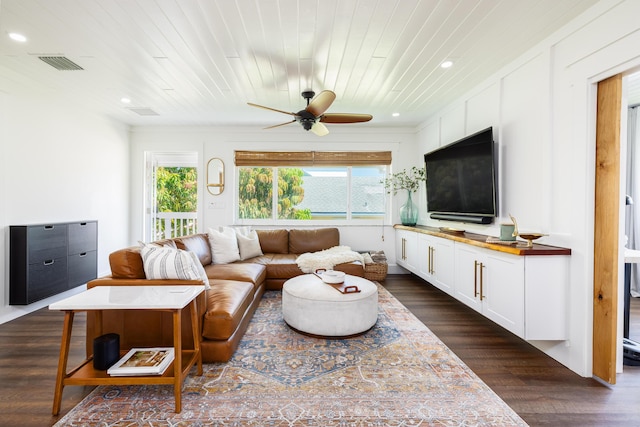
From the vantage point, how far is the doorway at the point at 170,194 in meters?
5.31

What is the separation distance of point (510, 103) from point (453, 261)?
5.54 feet

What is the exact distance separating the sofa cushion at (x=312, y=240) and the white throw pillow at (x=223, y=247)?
0.96 metres

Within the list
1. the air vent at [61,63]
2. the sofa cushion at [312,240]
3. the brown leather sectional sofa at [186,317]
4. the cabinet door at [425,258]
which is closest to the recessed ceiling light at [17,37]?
the air vent at [61,63]

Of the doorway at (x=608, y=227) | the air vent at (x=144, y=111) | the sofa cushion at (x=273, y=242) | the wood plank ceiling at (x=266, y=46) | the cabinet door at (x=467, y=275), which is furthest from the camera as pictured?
the sofa cushion at (x=273, y=242)

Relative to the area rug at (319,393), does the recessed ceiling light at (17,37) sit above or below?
above

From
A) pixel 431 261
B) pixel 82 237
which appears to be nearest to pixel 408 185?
pixel 431 261

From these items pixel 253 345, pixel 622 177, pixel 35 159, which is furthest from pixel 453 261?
pixel 35 159

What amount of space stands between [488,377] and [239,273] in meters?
2.44

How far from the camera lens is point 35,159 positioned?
136 inches

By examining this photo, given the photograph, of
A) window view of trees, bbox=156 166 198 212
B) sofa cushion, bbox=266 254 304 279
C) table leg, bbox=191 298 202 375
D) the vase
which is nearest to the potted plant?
the vase

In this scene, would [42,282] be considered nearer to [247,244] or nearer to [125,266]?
[125,266]

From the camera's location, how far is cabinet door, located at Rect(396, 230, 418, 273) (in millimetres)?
4449

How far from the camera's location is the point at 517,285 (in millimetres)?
2287

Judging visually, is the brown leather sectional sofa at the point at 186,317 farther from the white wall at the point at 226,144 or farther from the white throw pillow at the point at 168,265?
the white wall at the point at 226,144
